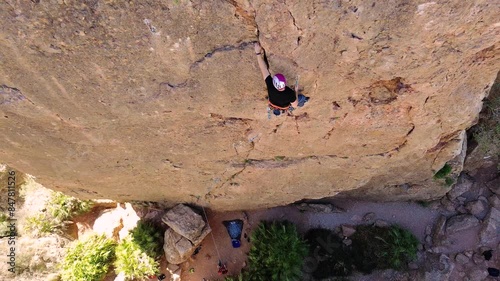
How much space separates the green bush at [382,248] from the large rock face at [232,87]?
2.65 m

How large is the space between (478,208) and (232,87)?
8.83 meters

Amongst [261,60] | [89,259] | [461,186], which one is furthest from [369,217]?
[89,259]

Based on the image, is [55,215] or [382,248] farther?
[55,215]

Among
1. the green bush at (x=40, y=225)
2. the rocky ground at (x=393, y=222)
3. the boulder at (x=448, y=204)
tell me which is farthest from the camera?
the green bush at (x=40, y=225)

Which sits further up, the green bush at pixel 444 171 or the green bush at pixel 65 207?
the green bush at pixel 65 207

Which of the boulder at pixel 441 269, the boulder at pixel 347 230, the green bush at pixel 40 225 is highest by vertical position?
the green bush at pixel 40 225

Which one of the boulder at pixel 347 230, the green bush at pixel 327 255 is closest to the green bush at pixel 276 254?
the green bush at pixel 327 255

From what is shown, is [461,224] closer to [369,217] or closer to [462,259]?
[462,259]

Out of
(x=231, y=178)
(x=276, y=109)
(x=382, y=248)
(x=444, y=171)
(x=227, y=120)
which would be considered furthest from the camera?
(x=382, y=248)

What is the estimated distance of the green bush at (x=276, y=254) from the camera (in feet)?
31.5

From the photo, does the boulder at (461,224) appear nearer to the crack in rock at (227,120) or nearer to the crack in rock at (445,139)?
the crack in rock at (445,139)

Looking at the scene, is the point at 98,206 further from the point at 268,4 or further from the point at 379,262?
the point at 268,4

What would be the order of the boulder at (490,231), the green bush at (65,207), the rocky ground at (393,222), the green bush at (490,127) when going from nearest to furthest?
the green bush at (490,127) → the rocky ground at (393,222) → the boulder at (490,231) → the green bush at (65,207)

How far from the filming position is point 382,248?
10.2 m
